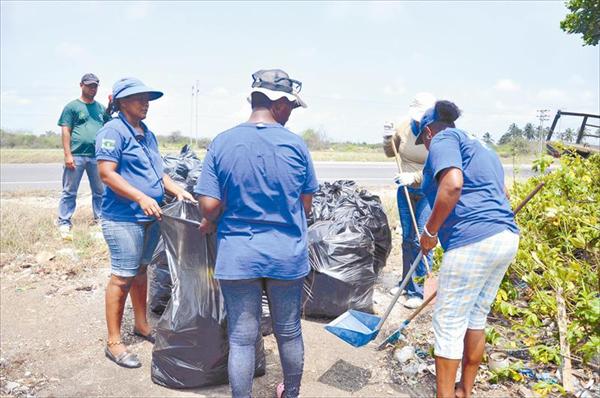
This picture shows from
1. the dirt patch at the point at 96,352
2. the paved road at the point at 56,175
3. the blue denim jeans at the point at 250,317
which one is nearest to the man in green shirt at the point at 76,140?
the dirt patch at the point at 96,352

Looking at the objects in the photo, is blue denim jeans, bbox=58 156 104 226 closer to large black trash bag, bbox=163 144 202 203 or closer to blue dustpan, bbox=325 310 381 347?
large black trash bag, bbox=163 144 202 203

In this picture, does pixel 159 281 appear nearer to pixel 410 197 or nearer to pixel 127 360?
pixel 127 360

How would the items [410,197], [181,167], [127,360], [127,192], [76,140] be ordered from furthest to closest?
[76,140] < [181,167] < [410,197] < [127,360] < [127,192]

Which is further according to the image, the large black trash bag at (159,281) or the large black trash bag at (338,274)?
the large black trash bag at (338,274)

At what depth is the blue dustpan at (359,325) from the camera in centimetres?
287

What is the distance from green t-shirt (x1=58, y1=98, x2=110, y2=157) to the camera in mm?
5176

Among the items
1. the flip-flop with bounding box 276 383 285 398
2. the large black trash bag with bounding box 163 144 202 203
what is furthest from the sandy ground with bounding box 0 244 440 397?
the large black trash bag with bounding box 163 144 202 203

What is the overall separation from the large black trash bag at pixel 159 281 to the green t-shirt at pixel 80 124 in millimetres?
2462

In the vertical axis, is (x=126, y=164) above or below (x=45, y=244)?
above

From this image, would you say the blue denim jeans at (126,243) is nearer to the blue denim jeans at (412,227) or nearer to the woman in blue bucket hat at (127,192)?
the woman in blue bucket hat at (127,192)

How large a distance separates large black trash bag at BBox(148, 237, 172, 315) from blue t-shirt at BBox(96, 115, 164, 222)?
0.40 metres

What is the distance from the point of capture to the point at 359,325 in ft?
10.0

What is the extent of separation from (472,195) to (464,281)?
1.28 ft

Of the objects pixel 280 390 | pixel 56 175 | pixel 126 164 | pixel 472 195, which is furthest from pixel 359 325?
pixel 56 175
